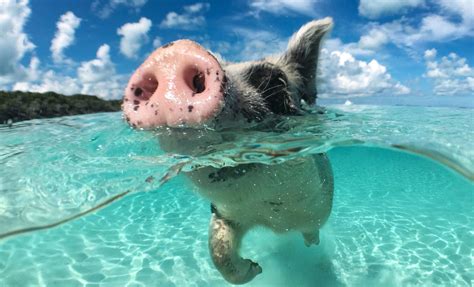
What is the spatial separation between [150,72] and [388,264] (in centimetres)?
554

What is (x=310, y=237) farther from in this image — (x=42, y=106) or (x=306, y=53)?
(x=42, y=106)

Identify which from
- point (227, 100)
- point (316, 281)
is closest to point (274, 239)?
point (316, 281)

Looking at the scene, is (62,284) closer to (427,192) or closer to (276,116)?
(276,116)

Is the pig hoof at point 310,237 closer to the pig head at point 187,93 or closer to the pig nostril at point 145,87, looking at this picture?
the pig head at point 187,93

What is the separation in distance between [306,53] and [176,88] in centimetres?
250

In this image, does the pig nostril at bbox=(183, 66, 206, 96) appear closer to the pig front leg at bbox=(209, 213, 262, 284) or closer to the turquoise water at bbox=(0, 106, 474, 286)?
the turquoise water at bbox=(0, 106, 474, 286)

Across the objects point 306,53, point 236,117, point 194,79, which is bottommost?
point 236,117

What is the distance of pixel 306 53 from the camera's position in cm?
488

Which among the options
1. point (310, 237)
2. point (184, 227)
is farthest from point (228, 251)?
point (184, 227)

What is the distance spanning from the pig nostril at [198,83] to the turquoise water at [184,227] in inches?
28.3

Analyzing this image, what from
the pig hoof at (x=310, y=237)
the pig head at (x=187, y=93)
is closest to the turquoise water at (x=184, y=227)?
the pig head at (x=187, y=93)

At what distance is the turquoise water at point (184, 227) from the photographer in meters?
4.89

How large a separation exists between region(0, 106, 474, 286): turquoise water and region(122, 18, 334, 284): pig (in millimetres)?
263

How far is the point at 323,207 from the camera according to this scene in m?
4.91
